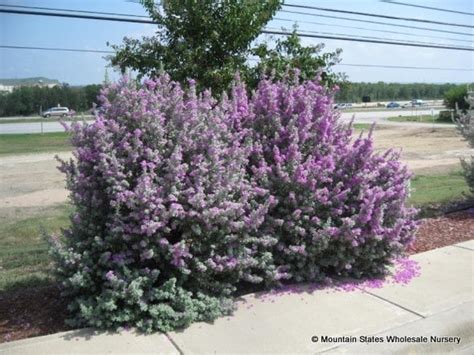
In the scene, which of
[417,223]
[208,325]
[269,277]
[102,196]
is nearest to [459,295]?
[417,223]

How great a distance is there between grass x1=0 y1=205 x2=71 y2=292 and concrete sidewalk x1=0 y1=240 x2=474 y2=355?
111 centimetres

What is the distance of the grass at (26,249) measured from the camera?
5328mm

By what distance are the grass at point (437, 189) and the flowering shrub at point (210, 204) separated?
9.39 ft

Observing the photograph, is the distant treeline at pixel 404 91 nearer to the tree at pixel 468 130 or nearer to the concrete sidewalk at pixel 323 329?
the tree at pixel 468 130

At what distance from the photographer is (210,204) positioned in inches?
163

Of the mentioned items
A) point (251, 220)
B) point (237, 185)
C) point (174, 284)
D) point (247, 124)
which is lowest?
point (174, 284)

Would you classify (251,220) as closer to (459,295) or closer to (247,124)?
(247,124)

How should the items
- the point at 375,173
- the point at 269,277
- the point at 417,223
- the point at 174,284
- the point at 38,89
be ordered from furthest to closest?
the point at 38,89 < the point at 417,223 < the point at 375,173 < the point at 269,277 < the point at 174,284

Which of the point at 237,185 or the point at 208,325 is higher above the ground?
the point at 237,185

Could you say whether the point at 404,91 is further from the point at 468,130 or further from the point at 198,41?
the point at 198,41

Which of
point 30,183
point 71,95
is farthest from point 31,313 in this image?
point 71,95

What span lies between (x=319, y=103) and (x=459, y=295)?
2248 mm

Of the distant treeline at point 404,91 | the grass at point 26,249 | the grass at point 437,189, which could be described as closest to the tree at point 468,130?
the grass at point 437,189

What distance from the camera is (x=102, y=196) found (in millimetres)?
4164
